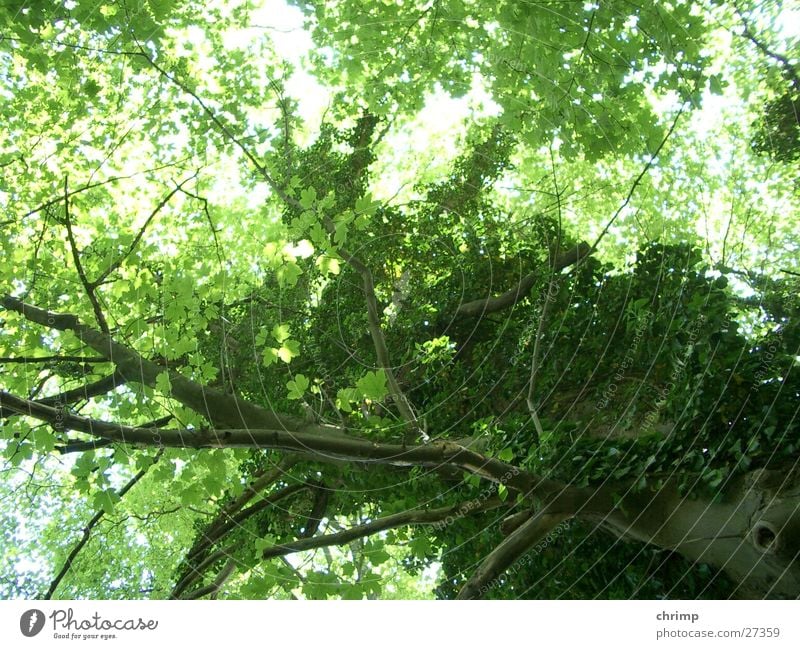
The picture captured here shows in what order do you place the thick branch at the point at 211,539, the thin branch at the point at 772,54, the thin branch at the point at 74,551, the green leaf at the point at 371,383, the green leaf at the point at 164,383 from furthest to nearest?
the thick branch at the point at 211,539, the thin branch at the point at 74,551, the thin branch at the point at 772,54, the green leaf at the point at 164,383, the green leaf at the point at 371,383

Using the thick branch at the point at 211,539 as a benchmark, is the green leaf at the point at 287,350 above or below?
above

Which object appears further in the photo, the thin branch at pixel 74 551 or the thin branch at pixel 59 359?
the thin branch at pixel 74 551

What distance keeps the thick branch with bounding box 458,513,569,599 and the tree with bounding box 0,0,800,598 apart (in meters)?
0.01

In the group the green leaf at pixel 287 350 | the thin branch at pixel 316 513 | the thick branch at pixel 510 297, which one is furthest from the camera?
the thin branch at pixel 316 513

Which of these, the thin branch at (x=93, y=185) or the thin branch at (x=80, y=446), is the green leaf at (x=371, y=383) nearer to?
the thin branch at (x=80, y=446)

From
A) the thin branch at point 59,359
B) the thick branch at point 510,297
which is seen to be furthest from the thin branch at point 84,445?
the thick branch at point 510,297

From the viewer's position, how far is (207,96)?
441cm

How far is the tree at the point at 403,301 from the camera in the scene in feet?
8.82

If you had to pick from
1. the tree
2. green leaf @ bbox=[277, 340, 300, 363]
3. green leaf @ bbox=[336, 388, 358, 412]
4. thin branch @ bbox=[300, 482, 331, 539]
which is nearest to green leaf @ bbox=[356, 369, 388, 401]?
the tree

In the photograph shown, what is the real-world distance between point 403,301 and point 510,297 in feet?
2.55

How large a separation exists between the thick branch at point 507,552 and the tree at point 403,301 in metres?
0.01

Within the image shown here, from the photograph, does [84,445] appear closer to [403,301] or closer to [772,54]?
[403,301]

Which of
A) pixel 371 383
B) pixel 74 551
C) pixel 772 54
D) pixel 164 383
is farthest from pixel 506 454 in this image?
pixel 74 551

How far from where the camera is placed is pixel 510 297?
15.0 ft
